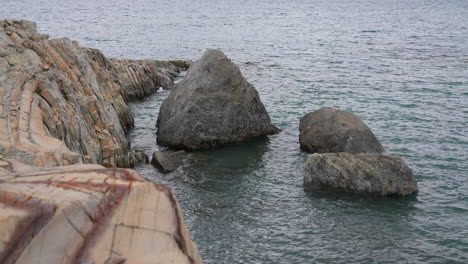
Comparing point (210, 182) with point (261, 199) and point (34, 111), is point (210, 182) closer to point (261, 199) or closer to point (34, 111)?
point (261, 199)

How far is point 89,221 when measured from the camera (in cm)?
727

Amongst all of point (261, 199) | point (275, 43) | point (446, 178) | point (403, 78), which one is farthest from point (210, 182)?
→ point (275, 43)

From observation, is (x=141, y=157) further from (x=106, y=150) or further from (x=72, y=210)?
(x=72, y=210)

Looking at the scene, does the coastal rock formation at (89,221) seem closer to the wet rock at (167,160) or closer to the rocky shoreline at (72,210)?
the rocky shoreline at (72,210)

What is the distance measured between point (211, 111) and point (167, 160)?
3525 millimetres

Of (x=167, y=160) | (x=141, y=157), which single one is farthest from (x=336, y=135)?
(x=141, y=157)

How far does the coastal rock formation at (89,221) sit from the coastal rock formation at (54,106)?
174 inches

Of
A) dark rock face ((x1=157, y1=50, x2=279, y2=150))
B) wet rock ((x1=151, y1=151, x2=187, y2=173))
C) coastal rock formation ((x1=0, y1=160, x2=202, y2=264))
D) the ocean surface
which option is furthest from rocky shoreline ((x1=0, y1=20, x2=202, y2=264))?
dark rock face ((x1=157, y1=50, x2=279, y2=150))

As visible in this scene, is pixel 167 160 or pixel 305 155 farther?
pixel 305 155

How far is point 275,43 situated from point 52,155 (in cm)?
5109

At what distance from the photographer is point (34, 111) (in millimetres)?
16000

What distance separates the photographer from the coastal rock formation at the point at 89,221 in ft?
22.5

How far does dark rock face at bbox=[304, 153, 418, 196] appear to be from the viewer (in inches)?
766

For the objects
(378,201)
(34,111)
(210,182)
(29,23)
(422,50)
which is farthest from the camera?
(422,50)
